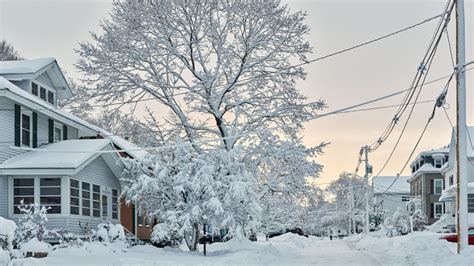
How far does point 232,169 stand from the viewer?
86.3 ft

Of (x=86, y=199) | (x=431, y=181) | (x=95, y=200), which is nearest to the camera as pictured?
(x=86, y=199)

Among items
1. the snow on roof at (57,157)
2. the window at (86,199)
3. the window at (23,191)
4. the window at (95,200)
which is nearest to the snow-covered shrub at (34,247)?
the snow on roof at (57,157)

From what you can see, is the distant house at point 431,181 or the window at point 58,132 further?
the distant house at point 431,181

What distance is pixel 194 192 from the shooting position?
25266mm

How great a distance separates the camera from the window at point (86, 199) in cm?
2791

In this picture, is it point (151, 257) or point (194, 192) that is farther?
point (194, 192)

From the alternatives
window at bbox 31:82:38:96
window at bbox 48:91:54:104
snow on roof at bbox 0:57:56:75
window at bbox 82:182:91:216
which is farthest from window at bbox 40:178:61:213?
window at bbox 48:91:54:104

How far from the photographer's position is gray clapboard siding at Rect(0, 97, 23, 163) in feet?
80.3

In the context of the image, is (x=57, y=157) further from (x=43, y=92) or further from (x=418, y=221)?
(x=418, y=221)

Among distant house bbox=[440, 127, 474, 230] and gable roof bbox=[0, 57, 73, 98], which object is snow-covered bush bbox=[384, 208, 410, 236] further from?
gable roof bbox=[0, 57, 73, 98]

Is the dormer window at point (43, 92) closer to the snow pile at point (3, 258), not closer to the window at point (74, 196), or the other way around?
the window at point (74, 196)

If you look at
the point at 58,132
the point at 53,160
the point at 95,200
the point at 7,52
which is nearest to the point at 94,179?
the point at 95,200

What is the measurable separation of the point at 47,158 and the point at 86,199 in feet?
11.0

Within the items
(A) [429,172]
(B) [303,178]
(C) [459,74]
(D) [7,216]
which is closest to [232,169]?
(B) [303,178]
